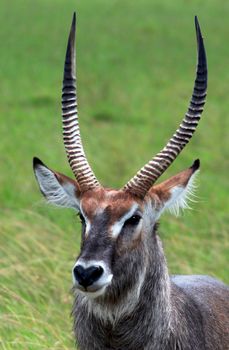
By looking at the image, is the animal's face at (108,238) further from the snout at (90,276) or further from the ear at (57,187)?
the ear at (57,187)

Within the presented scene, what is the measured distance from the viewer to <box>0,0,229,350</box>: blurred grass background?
25.3ft

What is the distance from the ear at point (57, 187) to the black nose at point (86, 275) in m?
0.66

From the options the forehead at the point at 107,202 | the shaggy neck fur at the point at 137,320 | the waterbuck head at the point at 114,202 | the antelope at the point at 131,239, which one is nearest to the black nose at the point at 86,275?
the waterbuck head at the point at 114,202

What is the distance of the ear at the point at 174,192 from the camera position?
5469mm

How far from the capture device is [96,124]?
17922mm

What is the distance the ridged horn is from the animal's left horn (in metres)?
0.22

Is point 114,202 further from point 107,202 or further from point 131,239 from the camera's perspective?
point 131,239

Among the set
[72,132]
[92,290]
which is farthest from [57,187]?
[92,290]

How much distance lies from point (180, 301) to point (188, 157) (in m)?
9.37

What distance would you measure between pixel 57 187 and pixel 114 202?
39 cm

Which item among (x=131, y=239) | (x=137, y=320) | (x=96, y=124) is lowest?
(x=137, y=320)

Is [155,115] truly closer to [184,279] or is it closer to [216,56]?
[216,56]

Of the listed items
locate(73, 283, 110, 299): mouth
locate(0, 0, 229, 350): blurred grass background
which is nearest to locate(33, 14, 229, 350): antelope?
locate(73, 283, 110, 299): mouth

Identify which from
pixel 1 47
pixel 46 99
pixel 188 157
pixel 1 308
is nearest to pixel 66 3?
pixel 1 47
